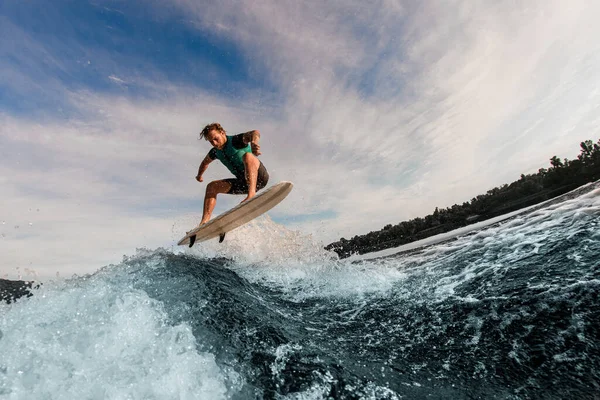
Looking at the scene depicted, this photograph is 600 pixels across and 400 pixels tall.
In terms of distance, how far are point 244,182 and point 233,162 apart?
0.71 m

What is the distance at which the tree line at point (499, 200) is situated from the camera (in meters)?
40.6

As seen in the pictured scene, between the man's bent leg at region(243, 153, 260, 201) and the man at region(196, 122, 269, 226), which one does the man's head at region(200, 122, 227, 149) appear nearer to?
the man at region(196, 122, 269, 226)

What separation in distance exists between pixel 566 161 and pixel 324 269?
5535cm

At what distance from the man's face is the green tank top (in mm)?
110

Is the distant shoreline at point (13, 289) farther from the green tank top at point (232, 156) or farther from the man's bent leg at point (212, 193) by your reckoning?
the green tank top at point (232, 156)

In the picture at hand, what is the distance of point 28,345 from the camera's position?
2514 mm

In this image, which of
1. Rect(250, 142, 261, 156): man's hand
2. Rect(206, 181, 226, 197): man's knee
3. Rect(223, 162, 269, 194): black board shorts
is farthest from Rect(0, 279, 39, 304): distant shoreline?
Rect(250, 142, 261, 156): man's hand

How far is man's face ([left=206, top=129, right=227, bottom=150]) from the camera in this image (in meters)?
7.36

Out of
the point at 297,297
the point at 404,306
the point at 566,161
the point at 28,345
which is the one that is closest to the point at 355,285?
the point at 297,297

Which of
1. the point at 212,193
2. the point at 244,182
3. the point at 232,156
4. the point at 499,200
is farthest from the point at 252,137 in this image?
the point at 499,200

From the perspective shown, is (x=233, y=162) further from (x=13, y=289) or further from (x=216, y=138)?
(x=13, y=289)

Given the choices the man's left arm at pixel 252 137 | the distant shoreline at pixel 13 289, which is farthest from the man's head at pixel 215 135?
the distant shoreline at pixel 13 289

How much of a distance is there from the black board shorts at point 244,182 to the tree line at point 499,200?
102ft

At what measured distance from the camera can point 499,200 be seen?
151ft
